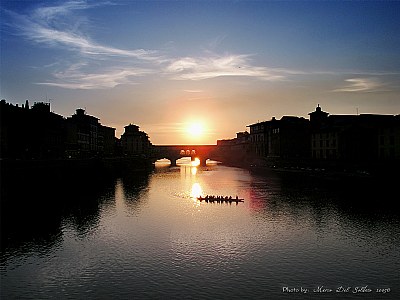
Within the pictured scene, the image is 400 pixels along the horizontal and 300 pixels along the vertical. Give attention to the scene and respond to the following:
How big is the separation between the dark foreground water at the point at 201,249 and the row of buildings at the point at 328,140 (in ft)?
103

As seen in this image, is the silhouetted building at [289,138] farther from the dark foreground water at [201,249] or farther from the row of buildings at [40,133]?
the dark foreground water at [201,249]

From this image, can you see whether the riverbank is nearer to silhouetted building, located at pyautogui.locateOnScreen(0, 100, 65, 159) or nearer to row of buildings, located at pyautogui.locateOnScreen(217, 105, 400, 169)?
silhouetted building, located at pyautogui.locateOnScreen(0, 100, 65, 159)

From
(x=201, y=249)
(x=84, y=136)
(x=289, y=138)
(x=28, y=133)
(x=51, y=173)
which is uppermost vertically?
(x=84, y=136)

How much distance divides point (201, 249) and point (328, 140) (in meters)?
96.6

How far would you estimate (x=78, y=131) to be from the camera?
143250mm

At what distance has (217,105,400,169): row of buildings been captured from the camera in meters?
96.7

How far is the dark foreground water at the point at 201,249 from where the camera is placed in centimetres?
2861

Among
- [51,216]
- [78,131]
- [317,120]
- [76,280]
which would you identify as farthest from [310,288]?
[317,120]

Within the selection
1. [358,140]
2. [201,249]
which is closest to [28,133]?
[201,249]

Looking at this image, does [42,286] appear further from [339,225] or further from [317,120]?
[317,120]

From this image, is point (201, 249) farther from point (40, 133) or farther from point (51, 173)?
point (40, 133)

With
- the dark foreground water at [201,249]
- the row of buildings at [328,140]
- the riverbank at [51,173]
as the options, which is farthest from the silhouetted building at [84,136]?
the dark foreground water at [201,249]

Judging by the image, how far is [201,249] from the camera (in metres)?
38.3

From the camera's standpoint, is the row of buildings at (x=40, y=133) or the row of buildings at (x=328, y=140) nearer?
the row of buildings at (x=40, y=133)
